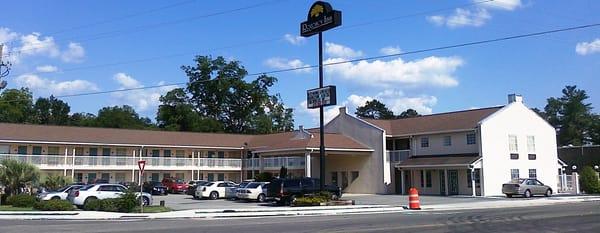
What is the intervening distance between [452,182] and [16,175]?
30149mm

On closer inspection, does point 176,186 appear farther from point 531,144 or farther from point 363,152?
point 531,144

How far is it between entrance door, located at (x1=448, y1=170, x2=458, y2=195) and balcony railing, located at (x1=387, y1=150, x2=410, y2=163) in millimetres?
4827

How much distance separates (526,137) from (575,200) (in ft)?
39.0

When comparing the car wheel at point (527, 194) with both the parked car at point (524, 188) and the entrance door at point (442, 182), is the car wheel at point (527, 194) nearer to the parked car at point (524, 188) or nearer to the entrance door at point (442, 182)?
the parked car at point (524, 188)

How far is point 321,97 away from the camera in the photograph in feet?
113

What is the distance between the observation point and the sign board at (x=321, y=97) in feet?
112

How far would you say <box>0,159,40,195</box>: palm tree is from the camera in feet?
105

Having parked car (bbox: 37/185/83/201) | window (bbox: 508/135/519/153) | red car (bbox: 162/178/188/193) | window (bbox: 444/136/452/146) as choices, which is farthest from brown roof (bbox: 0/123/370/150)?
parked car (bbox: 37/185/83/201)

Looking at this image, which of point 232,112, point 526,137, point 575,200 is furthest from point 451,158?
point 232,112

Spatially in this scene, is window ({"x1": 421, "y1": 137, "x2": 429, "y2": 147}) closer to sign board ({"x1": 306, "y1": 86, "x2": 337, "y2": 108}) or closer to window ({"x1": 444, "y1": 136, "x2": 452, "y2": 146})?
window ({"x1": 444, "y1": 136, "x2": 452, "y2": 146})

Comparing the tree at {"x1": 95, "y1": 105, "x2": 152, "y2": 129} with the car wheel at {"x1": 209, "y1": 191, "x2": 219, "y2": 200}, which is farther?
the tree at {"x1": 95, "y1": 105, "x2": 152, "y2": 129}

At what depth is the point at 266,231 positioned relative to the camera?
16922 mm

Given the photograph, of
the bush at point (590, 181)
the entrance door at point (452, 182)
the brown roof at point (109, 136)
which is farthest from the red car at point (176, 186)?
the bush at point (590, 181)

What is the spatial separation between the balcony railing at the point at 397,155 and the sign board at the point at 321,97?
17655 mm
